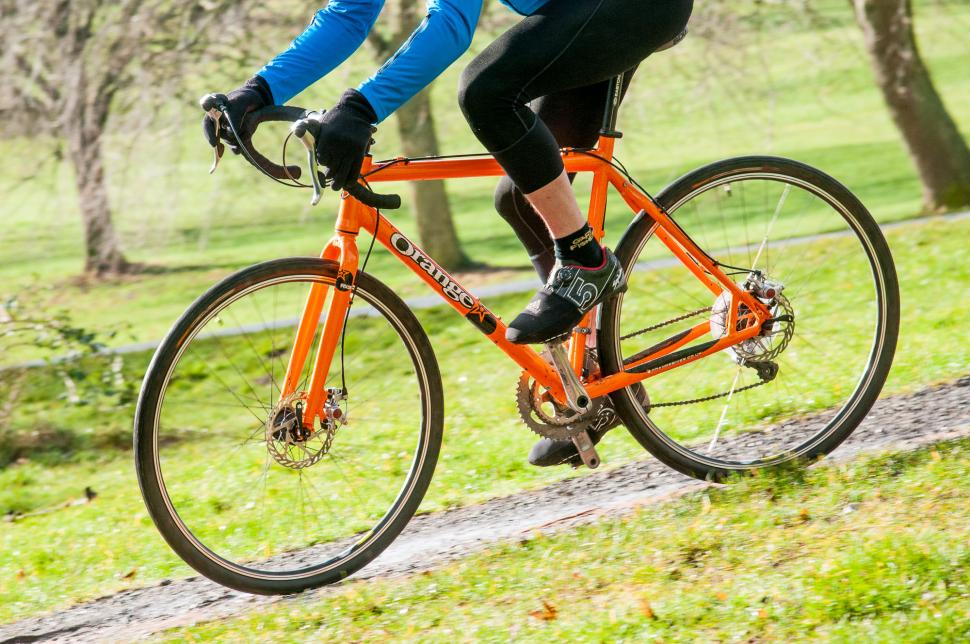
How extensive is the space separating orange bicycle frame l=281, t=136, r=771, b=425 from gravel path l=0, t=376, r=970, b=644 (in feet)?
1.58

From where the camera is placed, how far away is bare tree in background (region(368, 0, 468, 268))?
11781 millimetres

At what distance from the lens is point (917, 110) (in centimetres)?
1232

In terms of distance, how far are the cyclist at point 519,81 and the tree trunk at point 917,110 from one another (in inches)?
351

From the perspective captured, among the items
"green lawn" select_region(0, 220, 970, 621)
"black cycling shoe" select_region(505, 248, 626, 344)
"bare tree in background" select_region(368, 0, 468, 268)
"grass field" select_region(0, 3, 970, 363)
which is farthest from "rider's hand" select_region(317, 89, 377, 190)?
"bare tree in background" select_region(368, 0, 468, 268)

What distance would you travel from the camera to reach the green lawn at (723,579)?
3021 mm

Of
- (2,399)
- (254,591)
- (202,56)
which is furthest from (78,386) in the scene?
(254,591)

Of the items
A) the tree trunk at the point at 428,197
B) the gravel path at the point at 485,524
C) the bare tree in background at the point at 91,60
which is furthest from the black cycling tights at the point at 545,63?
the tree trunk at the point at 428,197

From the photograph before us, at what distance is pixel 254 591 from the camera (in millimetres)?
3537

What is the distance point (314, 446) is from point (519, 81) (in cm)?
120

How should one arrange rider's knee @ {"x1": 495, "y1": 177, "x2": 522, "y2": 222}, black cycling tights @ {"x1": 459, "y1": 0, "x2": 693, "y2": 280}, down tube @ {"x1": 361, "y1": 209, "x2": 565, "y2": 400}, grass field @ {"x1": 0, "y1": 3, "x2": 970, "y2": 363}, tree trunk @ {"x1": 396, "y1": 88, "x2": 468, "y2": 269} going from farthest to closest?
tree trunk @ {"x1": 396, "y1": 88, "x2": 468, "y2": 269} → grass field @ {"x1": 0, "y1": 3, "x2": 970, "y2": 363} → rider's knee @ {"x1": 495, "y1": 177, "x2": 522, "y2": 222} → down tube @ {"x1": 361, "y1": 209, "x2": 565, "y2": 400} → black cycling tights @ {"x1": 459, "y1": 0, "x2": 693, "y2": 280}

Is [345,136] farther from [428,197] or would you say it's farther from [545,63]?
[428,197]

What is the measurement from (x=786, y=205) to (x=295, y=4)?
8.14 m

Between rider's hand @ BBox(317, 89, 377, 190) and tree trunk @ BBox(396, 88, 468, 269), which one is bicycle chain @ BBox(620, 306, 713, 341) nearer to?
rider's hand @ BBox(317, 89, 377, 190)

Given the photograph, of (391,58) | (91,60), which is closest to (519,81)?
(391,58)
